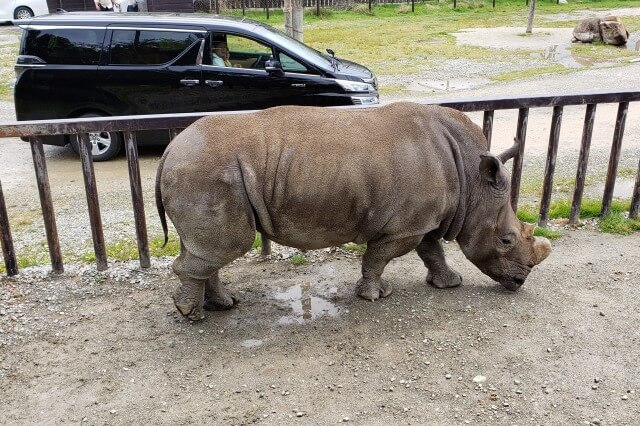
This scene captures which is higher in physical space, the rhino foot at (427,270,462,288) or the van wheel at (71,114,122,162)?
the rhino foot at (427,270,462,288)

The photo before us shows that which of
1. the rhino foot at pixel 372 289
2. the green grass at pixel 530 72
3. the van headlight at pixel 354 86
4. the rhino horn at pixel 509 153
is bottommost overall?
the green grass at pixel 530 72

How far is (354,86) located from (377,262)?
5.90 meters

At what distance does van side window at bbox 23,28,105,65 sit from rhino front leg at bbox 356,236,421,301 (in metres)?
6.54

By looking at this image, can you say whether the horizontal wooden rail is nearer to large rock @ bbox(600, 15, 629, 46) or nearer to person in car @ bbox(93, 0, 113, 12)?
person in car @ bbox(93, 0, 113, 12)

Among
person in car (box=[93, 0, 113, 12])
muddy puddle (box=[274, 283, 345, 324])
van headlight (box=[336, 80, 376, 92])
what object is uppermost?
person in car (box=[93, 0, 113, 12])

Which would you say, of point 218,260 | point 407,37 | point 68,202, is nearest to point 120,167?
point 68,202

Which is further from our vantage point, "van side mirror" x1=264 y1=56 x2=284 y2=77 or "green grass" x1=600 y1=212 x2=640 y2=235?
"van side mirror" x1=264 y1=56 x2=284 y2=77

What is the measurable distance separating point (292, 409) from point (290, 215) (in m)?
1.30

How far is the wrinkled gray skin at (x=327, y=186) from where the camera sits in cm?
442

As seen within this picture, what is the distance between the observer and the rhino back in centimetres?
444

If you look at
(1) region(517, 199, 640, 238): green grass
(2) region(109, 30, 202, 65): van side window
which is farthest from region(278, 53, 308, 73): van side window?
(1) region(517, 199, 640, 238): green grass

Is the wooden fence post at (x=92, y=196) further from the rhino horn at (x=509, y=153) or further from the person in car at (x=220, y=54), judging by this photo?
the person in car at (x=220, y=54)

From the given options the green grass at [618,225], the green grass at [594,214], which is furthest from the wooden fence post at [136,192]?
the green grass at [618,225]

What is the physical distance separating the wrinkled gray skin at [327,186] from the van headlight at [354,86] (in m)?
5.49
